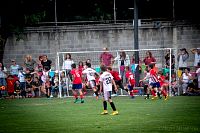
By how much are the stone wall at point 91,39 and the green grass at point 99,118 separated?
9064 millimetres

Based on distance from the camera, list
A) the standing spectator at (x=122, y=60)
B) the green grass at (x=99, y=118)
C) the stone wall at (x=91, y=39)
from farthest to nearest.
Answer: the stone wall at (x=91, y=39) < the standing spectator at (x=122, y=60) < the green grass at (x=99, y=118)

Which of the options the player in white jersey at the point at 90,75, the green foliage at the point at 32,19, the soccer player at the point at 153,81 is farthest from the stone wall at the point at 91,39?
the soccer player at the point at 153,81

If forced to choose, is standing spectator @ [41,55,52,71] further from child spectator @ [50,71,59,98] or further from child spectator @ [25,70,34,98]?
child spectator @ [25,70,34,98]

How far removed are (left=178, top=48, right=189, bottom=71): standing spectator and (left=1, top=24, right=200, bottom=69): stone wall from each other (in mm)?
1920

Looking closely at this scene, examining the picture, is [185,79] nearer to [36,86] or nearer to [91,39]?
[91,39]

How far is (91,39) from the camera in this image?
128 ft

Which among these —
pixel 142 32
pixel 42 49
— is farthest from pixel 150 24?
pixel 42 49

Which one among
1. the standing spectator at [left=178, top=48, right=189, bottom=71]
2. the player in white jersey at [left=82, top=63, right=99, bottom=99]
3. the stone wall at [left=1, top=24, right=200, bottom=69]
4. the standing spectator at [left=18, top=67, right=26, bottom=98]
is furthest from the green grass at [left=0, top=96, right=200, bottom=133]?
the stone wall at [left=1, top=24, right=200, bottom=69]

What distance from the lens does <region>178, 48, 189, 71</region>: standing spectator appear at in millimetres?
35625

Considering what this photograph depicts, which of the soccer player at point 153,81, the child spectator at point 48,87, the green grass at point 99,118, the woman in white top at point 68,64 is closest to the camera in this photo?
the green grass at point 99,118

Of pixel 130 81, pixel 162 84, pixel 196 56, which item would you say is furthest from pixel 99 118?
pixel 196 56

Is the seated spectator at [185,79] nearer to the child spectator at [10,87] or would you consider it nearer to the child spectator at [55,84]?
the child spectator at [55,84]

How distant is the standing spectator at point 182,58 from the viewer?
35625mm

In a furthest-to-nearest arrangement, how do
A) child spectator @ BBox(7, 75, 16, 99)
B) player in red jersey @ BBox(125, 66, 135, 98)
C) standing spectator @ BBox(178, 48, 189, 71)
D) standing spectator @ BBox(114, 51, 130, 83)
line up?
1. child spectator @ BBox(7, 75, 16, 99)
2. standing spectator @ BBox(114, 51, 130, 83)
3. standing spectator @ BBox(178, 48, 189, 71)
4. player in red jersey @ BBox(125, 66, 135, 98)
